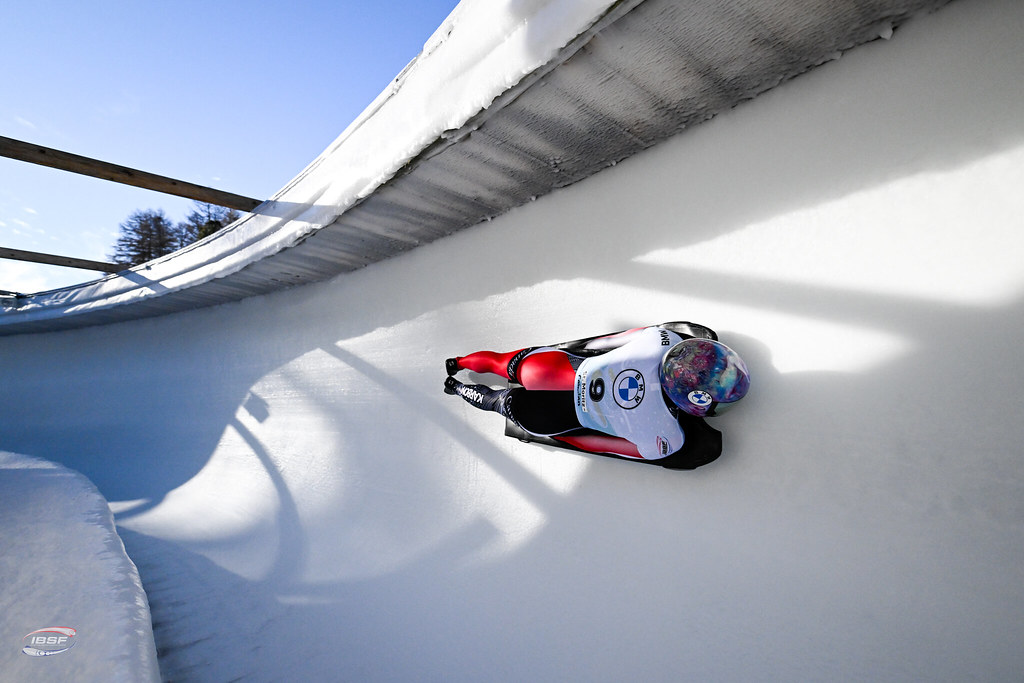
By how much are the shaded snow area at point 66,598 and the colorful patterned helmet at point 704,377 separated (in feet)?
6.84

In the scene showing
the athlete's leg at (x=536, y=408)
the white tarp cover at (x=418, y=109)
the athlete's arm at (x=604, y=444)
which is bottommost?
the athlete's arm at (x=604, y=444)

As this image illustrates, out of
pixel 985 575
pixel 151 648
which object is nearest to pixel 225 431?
pixel 151 648

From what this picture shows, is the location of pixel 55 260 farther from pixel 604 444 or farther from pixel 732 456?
pixel 732 456

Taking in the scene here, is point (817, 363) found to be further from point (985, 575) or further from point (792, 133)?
point (792, 133)

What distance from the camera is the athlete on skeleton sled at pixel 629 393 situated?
135cm

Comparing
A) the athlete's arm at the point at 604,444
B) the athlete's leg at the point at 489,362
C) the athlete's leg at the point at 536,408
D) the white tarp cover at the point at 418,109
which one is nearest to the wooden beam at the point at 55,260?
the white tarp cover at the point at 418,109

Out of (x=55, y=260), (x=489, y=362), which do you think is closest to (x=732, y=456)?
(x=489, y=362)

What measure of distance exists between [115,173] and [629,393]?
3.29 m

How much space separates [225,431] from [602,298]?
3.96 meters

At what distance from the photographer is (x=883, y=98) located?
1346mm

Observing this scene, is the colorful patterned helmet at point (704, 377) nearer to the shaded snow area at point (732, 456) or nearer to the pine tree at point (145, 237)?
the shaded snow area at point (732, 456)

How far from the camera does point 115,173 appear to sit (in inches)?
104

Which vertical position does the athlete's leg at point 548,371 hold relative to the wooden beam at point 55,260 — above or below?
below

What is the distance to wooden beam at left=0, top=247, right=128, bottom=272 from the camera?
451cm
